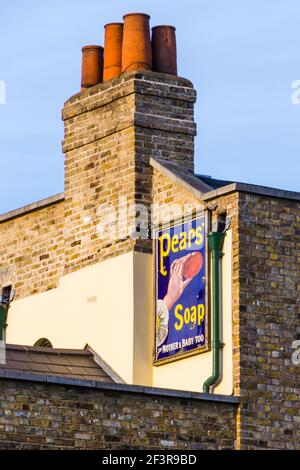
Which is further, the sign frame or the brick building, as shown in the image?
the sign frame

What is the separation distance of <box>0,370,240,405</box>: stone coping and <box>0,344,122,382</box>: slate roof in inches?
84.2

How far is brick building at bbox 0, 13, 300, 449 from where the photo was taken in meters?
33.1

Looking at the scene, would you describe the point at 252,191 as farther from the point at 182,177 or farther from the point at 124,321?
the point at 124,321

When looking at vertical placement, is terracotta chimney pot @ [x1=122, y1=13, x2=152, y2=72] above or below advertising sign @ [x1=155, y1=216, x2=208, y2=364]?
above

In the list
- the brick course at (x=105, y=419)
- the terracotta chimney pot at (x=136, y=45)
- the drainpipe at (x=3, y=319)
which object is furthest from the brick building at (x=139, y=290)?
the terracotta chimney pot at (x=136, y=45)

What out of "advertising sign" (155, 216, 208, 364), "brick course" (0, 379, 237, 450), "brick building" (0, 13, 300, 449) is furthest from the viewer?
"advertising sign" (155, 216, 208, 364)

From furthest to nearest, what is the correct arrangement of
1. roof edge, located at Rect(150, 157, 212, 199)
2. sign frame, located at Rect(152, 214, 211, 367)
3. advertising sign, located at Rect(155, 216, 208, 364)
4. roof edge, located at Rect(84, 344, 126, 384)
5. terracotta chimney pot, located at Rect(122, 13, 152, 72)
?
terracotta chimney pot, located at Rect(122, 13, 152, 72), roof edge, located at Rect(84, 344, 126, 384), roof edge, located at Rect(150, 157, 212, 199), advertising sign, located at Rect(155, 216, 208, 364), sign frame, located at Rect(152, 214, 211, 367)

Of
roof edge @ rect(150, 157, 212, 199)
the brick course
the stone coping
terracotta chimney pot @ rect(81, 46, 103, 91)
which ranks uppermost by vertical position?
terracotta chimney pot @ rect(81, 46, 103, 91)

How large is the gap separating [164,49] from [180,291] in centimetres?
482

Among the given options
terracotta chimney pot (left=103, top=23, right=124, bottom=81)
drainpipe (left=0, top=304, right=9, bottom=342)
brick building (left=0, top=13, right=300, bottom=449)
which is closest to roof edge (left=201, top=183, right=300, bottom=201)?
brick building (left=0, top=13, right=300, bottom=449)

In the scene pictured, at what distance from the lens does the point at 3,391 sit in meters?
32.2

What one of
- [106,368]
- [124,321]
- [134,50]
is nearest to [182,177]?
[124,321]

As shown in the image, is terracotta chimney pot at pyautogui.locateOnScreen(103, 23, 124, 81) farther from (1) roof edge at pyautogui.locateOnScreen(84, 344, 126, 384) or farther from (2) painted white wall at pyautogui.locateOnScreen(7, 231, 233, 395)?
(1) roof edge at pyautogui.locateOnScreen(84, 344, 126, 384)

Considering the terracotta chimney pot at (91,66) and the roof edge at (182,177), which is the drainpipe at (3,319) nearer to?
the terracotta chimney pot at (91,66)
